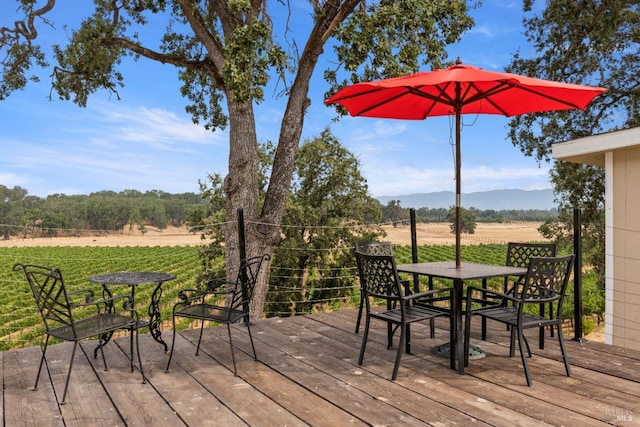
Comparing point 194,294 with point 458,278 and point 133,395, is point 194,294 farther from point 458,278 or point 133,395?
point 458,278

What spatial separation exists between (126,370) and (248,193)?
469 centimetres

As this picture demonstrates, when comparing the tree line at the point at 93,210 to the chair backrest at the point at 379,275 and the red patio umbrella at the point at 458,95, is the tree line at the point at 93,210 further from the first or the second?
the chair backrest at the point at 379,275

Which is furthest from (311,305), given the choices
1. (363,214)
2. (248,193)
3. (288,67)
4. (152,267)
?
(152,267)

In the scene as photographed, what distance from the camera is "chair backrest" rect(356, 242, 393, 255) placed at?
462 centimetres

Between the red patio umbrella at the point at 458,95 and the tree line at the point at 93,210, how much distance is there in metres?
52.4

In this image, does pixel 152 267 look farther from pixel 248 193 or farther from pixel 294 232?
pixel 248 193

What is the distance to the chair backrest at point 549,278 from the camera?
10.5 ft

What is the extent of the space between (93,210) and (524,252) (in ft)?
243

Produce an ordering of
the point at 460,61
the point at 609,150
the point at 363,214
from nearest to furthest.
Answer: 1. the point at 460,61
2. the point at 609,150
3. the point at 363,214

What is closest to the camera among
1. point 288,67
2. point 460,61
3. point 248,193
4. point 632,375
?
point 632,375

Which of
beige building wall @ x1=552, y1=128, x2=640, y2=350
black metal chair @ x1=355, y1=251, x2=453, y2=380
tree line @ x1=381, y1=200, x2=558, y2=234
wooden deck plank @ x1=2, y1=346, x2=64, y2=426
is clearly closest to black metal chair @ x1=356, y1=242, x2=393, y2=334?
tree line @ x1=381, y1=200, x2=558, y2=234

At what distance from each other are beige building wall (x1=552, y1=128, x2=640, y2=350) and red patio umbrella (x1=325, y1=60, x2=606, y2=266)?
1445mm

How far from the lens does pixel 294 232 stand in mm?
15164

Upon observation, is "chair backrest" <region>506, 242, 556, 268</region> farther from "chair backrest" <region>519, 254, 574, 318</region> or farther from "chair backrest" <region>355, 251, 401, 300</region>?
"chair backrest" <region>355, 251, 401, 300</region>
